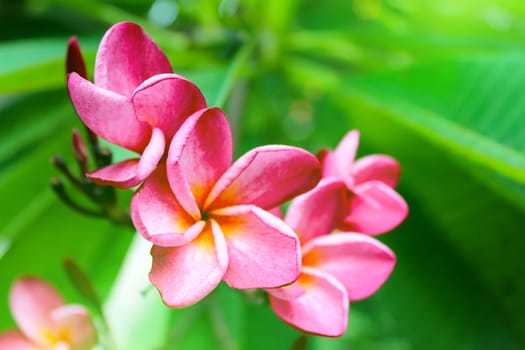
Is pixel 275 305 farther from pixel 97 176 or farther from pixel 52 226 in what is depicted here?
pixel 52 226

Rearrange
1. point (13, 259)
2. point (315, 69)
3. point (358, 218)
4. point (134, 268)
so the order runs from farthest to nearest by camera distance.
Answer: point (315, 69)
point (134, 268)
point (13, 259)
point (358, 218)

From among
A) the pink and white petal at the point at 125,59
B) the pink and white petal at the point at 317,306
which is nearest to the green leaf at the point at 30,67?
the pink and white petal at the point at 125,59

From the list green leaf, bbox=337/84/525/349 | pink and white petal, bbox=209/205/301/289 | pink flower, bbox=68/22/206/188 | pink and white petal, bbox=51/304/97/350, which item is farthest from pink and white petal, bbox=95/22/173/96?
green leaf, bbox=337/84/525/349

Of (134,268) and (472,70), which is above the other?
(472,70)

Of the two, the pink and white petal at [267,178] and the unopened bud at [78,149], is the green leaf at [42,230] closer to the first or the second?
the unopened bud at [78,149]

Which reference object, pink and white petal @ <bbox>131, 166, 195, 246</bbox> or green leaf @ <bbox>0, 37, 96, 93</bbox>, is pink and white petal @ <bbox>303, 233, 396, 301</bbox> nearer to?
pink and white petal @ <bbox>131, 166, 195, 246</bbox>

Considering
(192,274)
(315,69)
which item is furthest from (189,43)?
(192,274)
